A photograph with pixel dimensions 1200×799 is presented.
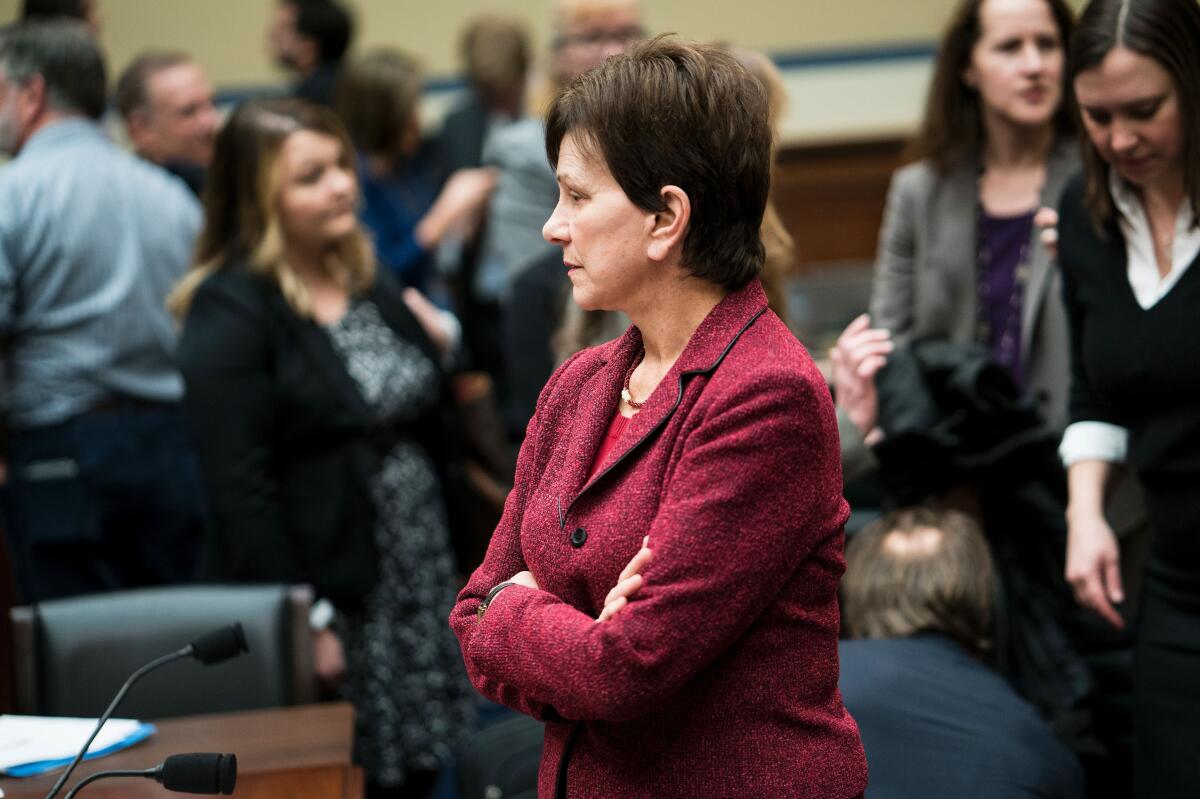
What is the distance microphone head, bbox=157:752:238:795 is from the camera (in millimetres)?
1528

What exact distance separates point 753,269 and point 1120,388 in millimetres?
852

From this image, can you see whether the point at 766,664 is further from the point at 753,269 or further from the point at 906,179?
the point at 906,179

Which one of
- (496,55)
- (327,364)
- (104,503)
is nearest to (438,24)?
(496,55)

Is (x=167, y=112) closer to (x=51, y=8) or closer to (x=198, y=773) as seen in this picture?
(x=51, y=8)

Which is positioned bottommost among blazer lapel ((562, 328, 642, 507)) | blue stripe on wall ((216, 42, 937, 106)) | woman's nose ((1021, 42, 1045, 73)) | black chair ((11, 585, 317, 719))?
black chair ((11, 585, 317, 719))

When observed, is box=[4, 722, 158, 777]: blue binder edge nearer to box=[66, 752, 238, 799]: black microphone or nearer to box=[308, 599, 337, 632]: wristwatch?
box=[66, 752, 238, 799]: black microphone

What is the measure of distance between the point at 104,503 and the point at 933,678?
6.68 ft

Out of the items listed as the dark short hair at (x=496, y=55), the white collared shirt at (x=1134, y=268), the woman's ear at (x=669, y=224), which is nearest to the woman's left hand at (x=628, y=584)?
the woman's ear at (x=669, y=224)

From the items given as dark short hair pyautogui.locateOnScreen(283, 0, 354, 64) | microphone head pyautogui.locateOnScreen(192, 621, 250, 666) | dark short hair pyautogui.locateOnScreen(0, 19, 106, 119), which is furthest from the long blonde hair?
dark short hair pyautogui.locateOnScreen(283, 0, 354, 64)

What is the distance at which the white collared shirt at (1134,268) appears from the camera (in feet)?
6.25

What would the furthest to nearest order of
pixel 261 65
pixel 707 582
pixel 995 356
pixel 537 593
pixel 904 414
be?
pixel 261 65 < pixel 995 356 < pixel 904 414 < pixel 537 593 < pixel 707 582

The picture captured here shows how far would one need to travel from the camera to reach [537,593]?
132 centimetres

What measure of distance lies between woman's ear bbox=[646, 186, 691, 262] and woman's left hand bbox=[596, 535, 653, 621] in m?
0.27

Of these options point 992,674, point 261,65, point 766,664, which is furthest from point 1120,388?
point 261,65
